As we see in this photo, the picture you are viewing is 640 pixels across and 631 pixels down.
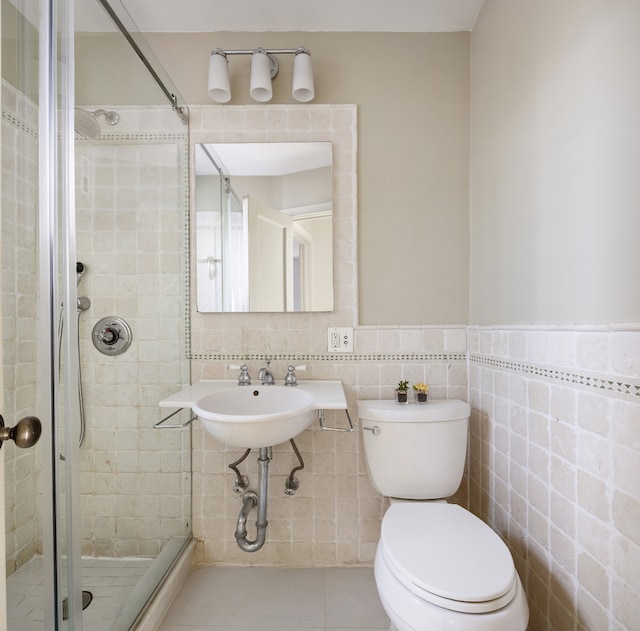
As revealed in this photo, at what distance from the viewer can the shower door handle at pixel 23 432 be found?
0.70 m

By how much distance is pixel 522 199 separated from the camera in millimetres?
1351

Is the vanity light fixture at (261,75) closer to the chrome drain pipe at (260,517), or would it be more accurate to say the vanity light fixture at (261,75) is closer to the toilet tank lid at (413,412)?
the toilet tank lid at (413,412)

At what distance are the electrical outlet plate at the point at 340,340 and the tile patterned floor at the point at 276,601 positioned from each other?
0.96 m

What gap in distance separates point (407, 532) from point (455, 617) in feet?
0.95

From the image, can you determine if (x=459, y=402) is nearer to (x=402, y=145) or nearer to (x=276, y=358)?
(x=276, y=358)

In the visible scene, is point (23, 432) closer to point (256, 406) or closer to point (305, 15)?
point (256, 406)

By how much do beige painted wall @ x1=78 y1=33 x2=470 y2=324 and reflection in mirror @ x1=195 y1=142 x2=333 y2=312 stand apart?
0.20m

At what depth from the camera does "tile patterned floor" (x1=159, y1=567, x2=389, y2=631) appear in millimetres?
1457

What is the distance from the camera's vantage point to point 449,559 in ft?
3.43

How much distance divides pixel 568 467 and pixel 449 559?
41cm

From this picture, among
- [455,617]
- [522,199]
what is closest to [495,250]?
[522,199]

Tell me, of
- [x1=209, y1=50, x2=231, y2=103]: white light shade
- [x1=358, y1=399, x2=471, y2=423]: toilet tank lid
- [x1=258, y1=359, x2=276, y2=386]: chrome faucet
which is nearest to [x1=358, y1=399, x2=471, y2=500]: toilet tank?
[x1=358, y1=399, x2=471, y2=423]: toilet tank lid

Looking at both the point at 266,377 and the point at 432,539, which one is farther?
the point at 266,377

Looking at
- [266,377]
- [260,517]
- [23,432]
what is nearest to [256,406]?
[266,377]
